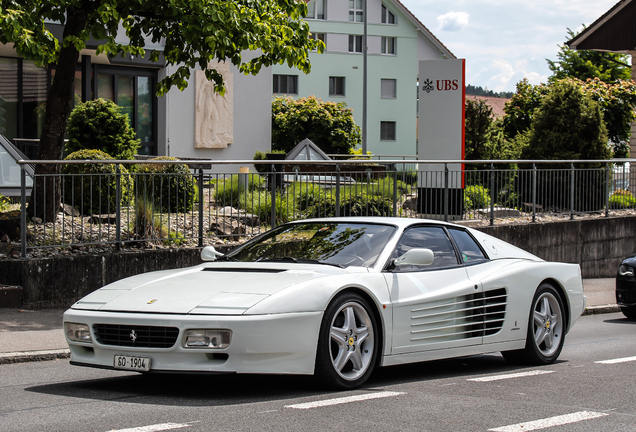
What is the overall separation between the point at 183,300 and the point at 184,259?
5995mm

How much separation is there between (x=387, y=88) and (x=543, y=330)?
48636 millimetres

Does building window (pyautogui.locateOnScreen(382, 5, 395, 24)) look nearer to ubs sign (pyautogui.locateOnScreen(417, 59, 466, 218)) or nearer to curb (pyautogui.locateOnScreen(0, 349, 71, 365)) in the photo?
ubs sign (pyautogui.locateOnScreen(417, 59, 466, 218))

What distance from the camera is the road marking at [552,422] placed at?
488cm

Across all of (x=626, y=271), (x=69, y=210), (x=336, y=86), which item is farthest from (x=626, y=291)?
(x=336, y=86)

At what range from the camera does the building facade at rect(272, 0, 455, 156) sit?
53844mm

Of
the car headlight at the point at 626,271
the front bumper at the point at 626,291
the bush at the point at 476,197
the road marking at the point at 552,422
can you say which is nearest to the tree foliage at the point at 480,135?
the bush at the point at 476,197

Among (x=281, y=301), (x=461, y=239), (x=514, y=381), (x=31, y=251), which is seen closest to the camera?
(x=281, y=301)

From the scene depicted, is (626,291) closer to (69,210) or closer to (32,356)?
(69,210)

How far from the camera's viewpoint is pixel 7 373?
22.9 ft

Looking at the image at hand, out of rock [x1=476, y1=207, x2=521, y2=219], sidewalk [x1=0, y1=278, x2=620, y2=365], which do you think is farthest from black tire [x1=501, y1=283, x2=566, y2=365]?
rock [x1=476, y1=207, x2=521, y2=219]

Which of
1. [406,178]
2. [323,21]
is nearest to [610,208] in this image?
[406,178]

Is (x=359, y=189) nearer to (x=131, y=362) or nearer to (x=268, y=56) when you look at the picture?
(x=268, y=56)

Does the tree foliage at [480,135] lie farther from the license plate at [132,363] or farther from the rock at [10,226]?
the license plate at [132,363]

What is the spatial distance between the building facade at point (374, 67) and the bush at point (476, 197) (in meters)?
38.0
